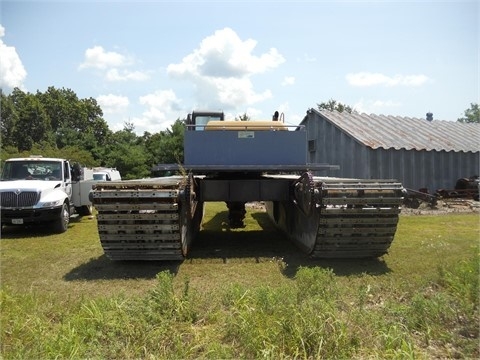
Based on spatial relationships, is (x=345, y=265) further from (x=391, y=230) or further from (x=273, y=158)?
(x=273, y=158)

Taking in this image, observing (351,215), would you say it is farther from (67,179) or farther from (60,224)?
(67,179)

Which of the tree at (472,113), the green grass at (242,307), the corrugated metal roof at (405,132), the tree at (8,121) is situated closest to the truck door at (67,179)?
the green grass at (242,307)

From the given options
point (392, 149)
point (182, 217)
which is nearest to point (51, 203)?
point (182, 217)

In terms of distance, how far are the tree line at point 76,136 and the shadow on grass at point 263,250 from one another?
11.9 m

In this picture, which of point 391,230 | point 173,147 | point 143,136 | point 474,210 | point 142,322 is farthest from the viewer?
point 143,136

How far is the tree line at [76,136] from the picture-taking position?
3472cm

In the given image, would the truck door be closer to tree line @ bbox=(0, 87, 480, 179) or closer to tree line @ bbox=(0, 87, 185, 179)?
tree line @ bbox=(0, 87, 185, 179)

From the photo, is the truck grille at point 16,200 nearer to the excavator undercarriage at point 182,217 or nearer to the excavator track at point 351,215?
the excavator undercarriage at point 182,217

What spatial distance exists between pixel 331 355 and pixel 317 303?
27.7 inches

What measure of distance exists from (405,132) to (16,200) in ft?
57.1

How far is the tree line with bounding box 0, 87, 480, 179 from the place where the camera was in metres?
34.7

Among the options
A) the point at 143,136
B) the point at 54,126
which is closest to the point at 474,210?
the point at 143,136

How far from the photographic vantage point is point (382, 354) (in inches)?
130

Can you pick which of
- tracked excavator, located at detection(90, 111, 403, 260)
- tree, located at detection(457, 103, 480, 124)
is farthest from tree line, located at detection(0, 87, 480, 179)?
tracked excavator, located at detection(90, 111, 403, 260)
